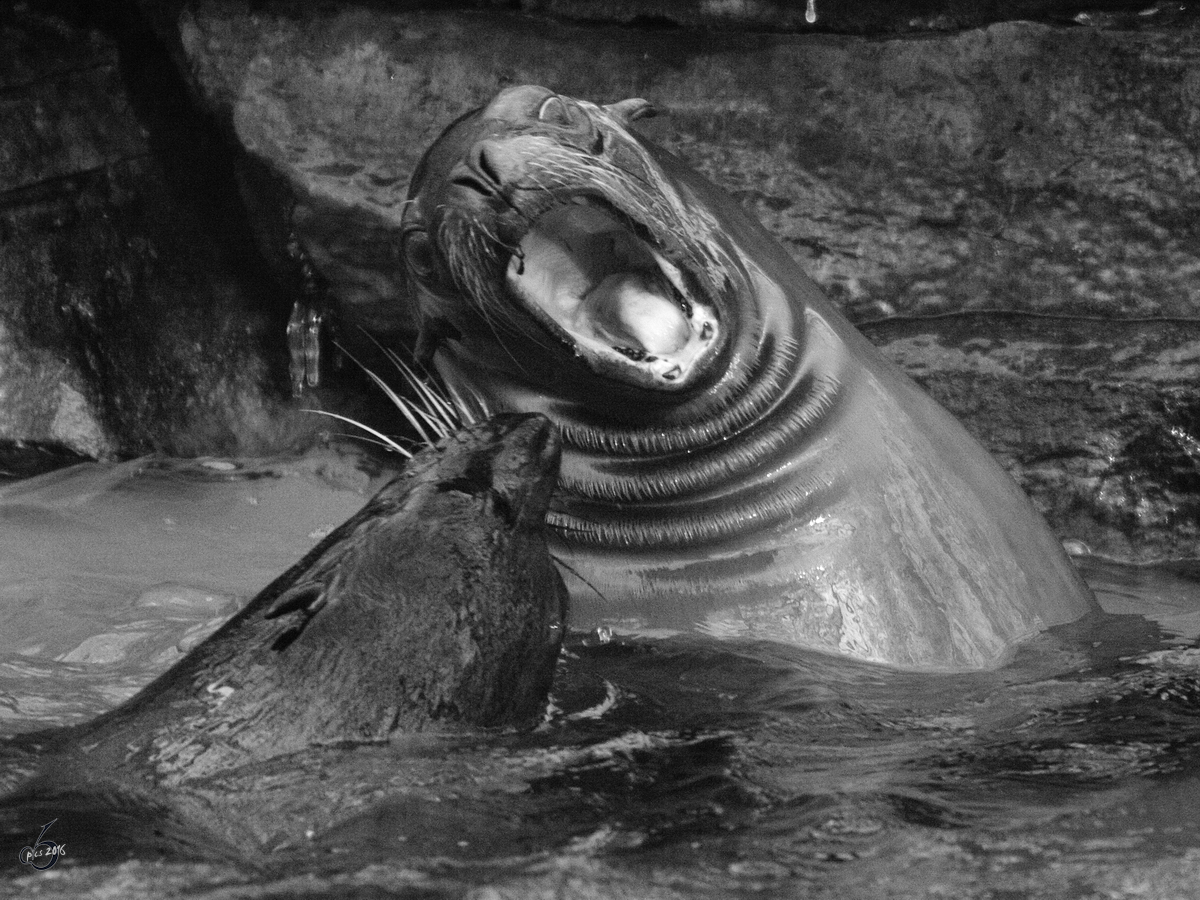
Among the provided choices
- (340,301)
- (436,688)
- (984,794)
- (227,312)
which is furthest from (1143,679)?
(227,312)

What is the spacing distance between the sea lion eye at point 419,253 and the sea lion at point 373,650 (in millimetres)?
1051

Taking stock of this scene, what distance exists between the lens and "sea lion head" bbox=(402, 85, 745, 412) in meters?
3.93

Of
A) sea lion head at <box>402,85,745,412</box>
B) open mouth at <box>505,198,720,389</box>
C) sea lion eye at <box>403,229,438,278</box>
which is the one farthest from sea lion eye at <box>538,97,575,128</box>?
sea lion eye at <box>403,229,438,278</box>

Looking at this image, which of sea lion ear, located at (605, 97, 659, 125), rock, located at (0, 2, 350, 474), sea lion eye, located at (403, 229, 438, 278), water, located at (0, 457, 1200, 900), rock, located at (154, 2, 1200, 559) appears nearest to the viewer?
water, located at (0, 457, 1200, 900)

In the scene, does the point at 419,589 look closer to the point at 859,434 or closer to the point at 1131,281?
the point at 859,434

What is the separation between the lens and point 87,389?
21.8 ft

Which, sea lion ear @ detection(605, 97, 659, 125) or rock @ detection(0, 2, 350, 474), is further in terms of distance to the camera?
rock @ detection(0, 2, 350, 474)

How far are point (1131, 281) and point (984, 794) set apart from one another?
350 cm

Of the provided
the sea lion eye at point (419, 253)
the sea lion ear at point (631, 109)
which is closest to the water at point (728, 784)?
the sea lion eye at point (419, 253)

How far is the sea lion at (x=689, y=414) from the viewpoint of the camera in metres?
3.91

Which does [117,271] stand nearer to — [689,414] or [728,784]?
[689,414]

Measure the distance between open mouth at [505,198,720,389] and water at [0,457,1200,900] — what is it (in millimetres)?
663

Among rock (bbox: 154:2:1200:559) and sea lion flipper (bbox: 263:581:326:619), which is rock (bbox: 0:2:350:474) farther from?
sea lion flipper (bbox: 263:581:326:619)

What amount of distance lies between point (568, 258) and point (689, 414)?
1.79 ft
